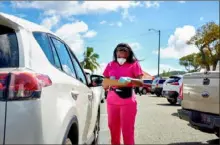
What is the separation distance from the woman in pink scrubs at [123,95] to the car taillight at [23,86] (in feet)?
7.26

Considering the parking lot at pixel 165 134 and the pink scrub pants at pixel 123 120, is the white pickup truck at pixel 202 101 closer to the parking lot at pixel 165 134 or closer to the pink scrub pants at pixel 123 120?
the parking lot at pixel 165 134

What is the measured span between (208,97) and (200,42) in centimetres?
4460

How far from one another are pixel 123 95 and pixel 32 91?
→ 2270 millimetres

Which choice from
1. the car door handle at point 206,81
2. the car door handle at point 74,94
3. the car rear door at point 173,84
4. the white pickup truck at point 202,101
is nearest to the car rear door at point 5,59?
the car door handle at point 74,94

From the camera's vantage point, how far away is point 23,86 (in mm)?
2840

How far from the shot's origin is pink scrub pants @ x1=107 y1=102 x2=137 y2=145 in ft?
16.3

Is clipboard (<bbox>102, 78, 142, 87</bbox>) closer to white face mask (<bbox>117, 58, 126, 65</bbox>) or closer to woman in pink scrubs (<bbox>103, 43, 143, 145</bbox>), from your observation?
woman in pink scrubs (<bbox>103, 43, 143, 145</bbox>)

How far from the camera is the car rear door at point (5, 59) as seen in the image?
281 cm

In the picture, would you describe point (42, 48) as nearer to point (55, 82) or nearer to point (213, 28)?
point (55, 82)

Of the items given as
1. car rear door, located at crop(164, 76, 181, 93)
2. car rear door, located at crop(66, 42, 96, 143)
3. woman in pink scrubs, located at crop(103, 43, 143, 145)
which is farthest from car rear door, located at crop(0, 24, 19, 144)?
car rear door, located at crop(164, 76, 181, 93)

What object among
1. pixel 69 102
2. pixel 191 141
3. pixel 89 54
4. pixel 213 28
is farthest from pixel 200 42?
pixel 69 102

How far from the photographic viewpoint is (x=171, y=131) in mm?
9047

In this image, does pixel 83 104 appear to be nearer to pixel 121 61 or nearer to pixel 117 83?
pixel 117 83

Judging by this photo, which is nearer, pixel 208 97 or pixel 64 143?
→ pixel 64 143
